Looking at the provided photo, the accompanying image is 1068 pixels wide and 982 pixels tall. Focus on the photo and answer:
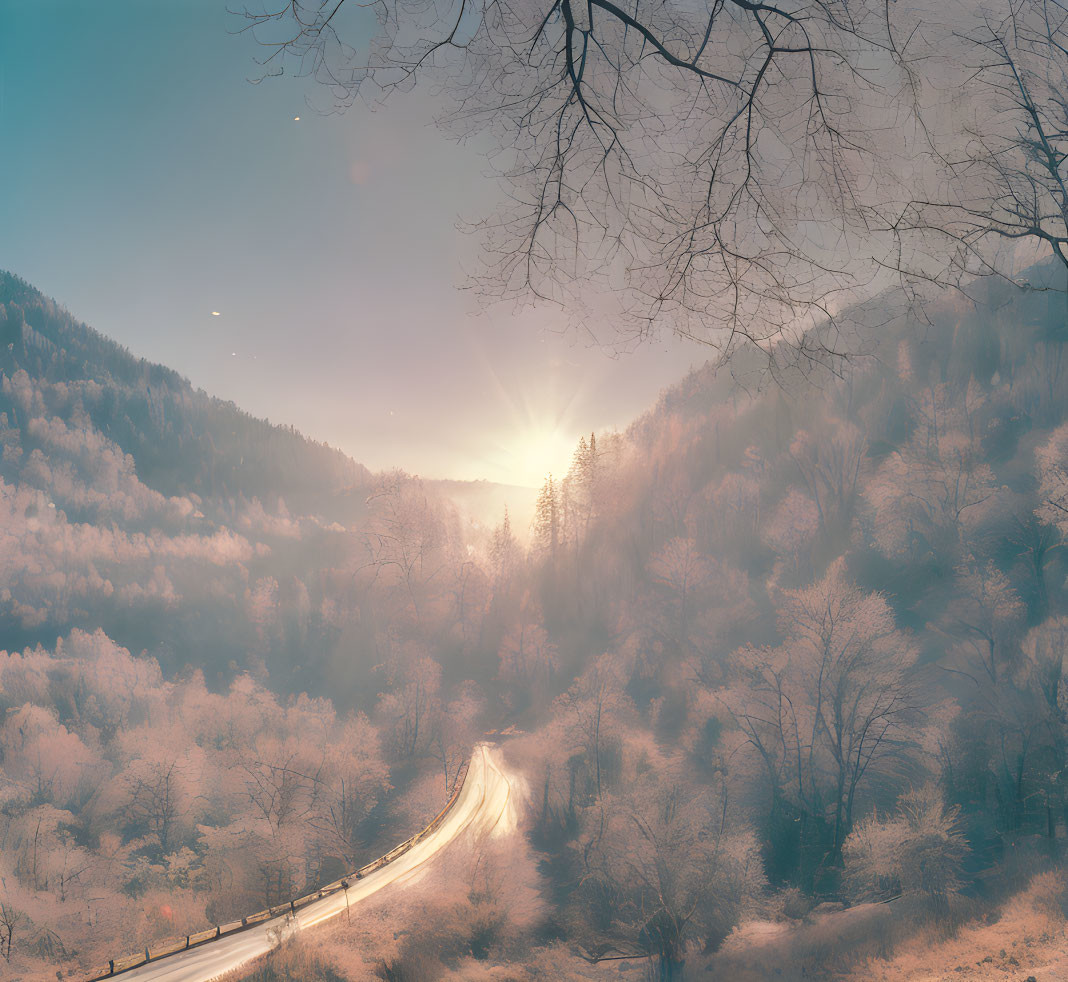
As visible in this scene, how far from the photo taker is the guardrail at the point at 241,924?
59.2 ft

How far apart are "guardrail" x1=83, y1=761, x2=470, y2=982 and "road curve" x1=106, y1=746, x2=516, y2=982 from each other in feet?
0.69

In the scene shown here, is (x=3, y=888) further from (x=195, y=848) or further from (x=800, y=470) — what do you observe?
(x=800, y=470)

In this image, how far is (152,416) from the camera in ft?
306

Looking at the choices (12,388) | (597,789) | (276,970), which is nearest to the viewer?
(276,970)

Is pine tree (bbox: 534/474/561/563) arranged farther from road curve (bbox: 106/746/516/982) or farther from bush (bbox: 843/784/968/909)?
bush (bbox: 843/784/968/909)

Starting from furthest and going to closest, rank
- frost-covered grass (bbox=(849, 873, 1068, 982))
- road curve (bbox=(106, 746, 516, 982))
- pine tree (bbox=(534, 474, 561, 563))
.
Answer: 1. pine tree (bbox=(534, 474, 561, 563))
2. road curve (bbox=(106, 746, 516, 982))
3. frost-covered grass (bbox=(849, 873, 1068, 982))

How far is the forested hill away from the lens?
84.3 m

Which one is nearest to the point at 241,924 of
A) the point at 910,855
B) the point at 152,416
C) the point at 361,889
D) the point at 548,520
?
the point at 361,889

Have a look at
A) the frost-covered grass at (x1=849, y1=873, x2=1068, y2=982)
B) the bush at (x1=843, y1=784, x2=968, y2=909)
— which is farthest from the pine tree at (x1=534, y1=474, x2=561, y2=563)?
the frost-covered grass at (x1=849, y1=873, x2=1068, y2=982)

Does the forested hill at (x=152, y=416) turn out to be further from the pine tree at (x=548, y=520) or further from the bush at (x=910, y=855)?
the bush at (x=910, y=855)

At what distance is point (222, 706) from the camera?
125ft

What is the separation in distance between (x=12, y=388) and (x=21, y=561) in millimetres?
47630

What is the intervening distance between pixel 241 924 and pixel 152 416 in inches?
3909

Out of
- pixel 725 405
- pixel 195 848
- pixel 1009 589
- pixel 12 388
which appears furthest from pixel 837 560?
pixel 12 388
